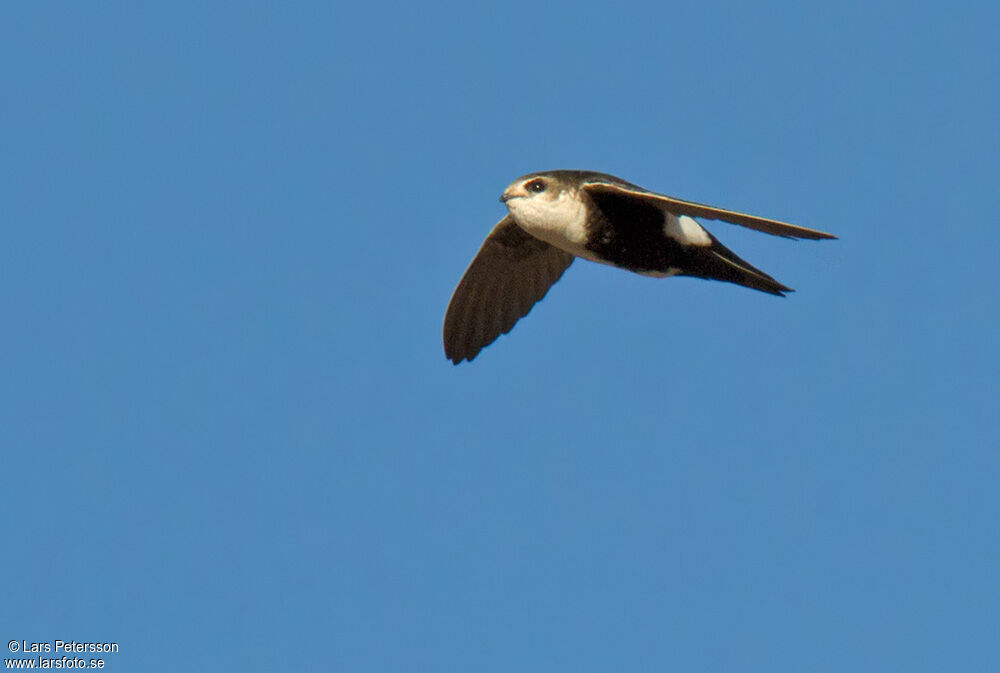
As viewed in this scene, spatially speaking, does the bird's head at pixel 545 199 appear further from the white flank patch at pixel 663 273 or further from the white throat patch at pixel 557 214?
the white flank patch at pixel 663 273

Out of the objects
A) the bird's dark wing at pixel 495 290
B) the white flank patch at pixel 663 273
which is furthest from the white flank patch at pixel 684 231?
the bird's dark wing at pixel 495 290

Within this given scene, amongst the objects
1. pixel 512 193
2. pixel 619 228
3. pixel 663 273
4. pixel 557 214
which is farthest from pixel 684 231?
pixel 512 193

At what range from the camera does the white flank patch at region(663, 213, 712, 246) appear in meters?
7.79

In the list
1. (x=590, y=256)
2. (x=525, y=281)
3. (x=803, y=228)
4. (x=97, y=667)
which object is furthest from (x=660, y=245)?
(x=97, y=667)

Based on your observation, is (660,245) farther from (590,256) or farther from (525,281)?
(525,281)

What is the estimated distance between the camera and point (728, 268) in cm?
795

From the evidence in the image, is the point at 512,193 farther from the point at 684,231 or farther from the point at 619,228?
the point at 684,231

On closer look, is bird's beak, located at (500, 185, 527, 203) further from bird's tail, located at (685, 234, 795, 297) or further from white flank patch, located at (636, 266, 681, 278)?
bird's tail, located at (685, 234, 795, 297)

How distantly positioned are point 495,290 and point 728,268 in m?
1.50

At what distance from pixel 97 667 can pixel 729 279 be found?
404cm

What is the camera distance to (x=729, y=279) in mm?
8016

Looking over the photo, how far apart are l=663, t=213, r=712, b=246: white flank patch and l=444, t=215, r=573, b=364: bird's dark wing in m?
1.08

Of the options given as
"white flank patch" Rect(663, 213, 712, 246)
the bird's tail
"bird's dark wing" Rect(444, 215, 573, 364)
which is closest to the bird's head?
"white flank patch" Rect(663, 213, 712, 246)

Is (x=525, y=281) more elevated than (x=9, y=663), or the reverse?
(x=525, y=281)
